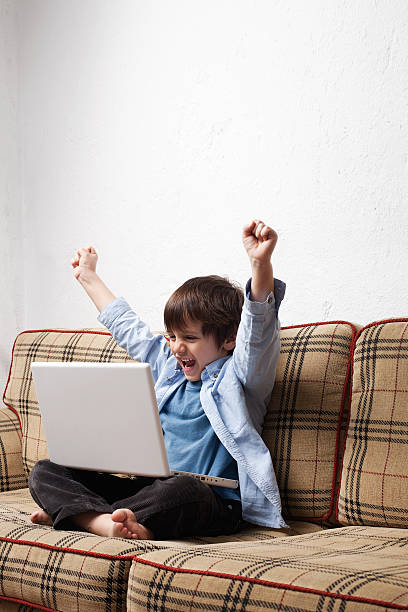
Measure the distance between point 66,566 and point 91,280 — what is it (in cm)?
88

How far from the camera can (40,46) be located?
9.34ft

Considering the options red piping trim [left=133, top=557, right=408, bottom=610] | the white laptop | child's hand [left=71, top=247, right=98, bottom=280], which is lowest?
red piping trim [left=133, top=557, right=408, bottom=610]

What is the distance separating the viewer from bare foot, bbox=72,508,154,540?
1.32 metres

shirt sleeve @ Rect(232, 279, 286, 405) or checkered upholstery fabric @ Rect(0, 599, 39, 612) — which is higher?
shirt sleeve @ Rect(232, 279, 286, 405)

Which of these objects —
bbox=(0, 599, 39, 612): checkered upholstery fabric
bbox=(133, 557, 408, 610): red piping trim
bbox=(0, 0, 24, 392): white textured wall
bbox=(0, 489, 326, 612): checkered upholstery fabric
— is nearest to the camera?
bbox=(133, 557, 408, 610): red piping trim

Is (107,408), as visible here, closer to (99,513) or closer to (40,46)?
(99,513)

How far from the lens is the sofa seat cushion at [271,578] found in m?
0.91

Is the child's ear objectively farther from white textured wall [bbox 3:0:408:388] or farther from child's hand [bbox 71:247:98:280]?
child's hand [bbox 71:247:98:280]

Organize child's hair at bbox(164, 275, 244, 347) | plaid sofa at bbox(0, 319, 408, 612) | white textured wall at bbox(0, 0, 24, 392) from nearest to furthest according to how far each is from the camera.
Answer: plaid sofa at bbox(0, 319, 408, 612) → child's hair at bbox(164, 275, 244, 347) → white textured wall at bbox(0, 0, 24, 392)

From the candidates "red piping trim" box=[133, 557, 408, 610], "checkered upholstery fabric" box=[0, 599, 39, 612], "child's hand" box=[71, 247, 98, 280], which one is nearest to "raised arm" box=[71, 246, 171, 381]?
"child's hand" box=[71, 247, 98, 280]

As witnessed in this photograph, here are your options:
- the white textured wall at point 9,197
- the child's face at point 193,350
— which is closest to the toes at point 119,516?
the child's face at point 193,350

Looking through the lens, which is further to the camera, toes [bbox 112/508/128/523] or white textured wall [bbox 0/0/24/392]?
white textured wall [bbox 0/0/24/392]

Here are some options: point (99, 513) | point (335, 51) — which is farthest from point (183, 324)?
point (335, 51)

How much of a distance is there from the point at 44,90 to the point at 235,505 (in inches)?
73.3
